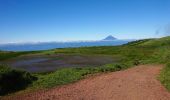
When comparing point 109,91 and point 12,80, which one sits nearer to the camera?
point 109,91

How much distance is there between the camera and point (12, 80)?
28562 millimetres

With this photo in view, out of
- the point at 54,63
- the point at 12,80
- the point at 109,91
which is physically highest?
the point at 12,80

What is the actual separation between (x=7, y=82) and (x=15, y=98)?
5.36m

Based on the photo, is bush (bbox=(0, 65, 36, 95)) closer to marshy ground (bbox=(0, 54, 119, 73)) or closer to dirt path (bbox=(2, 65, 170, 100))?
dirt path (bbox=(2, 65, 170, 100))

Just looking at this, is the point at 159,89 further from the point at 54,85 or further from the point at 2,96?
the point at 2,96

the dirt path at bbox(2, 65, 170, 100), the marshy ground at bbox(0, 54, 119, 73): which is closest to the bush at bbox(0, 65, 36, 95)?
the dirt path at bbox(2, 65, 170, 100)

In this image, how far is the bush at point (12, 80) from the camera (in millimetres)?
26875

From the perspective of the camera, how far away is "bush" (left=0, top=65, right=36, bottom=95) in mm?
26875

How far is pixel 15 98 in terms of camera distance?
74.4ft

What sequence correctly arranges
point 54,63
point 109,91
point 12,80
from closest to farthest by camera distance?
point 109,91, point 12,80, point 54,63

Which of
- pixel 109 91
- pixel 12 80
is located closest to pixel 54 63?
pixel 12 80

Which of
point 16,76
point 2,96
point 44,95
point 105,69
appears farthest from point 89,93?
point 105,69

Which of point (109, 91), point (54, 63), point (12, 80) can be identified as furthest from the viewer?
point (54, 63)

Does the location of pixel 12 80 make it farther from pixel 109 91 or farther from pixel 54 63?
pixel 54 63
